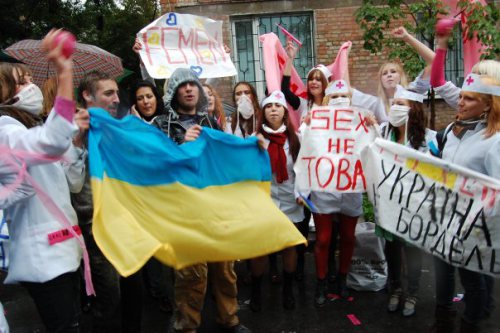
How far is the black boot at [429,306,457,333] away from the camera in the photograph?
11.1ft

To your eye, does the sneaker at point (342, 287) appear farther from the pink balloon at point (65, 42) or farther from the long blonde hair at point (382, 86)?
the pink balloon at point (65, 42)

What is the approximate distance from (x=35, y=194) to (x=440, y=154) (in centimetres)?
268

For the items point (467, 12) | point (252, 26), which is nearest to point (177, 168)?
point (467, 12)

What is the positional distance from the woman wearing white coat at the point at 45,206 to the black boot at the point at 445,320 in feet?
8.15

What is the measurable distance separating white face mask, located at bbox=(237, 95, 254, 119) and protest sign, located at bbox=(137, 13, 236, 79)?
27.0 inches

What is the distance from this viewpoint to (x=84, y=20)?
13.0 m

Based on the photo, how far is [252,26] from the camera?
32.4 ft

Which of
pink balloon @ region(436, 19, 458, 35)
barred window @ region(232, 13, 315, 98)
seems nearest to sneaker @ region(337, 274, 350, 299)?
pink balloon @ region(436, 19, 458, 35)

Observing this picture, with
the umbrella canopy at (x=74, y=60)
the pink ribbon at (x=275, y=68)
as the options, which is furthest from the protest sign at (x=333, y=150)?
the umbrella canopy at (x=74, y=60)

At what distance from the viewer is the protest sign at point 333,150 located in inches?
160

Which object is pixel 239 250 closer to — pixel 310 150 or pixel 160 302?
pixel 310 150

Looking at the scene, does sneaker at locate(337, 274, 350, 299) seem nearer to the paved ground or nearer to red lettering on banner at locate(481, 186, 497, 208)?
the paved ground

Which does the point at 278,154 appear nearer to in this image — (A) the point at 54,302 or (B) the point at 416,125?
(B) the point at 416,125

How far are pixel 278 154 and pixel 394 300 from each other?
1.64 meters
